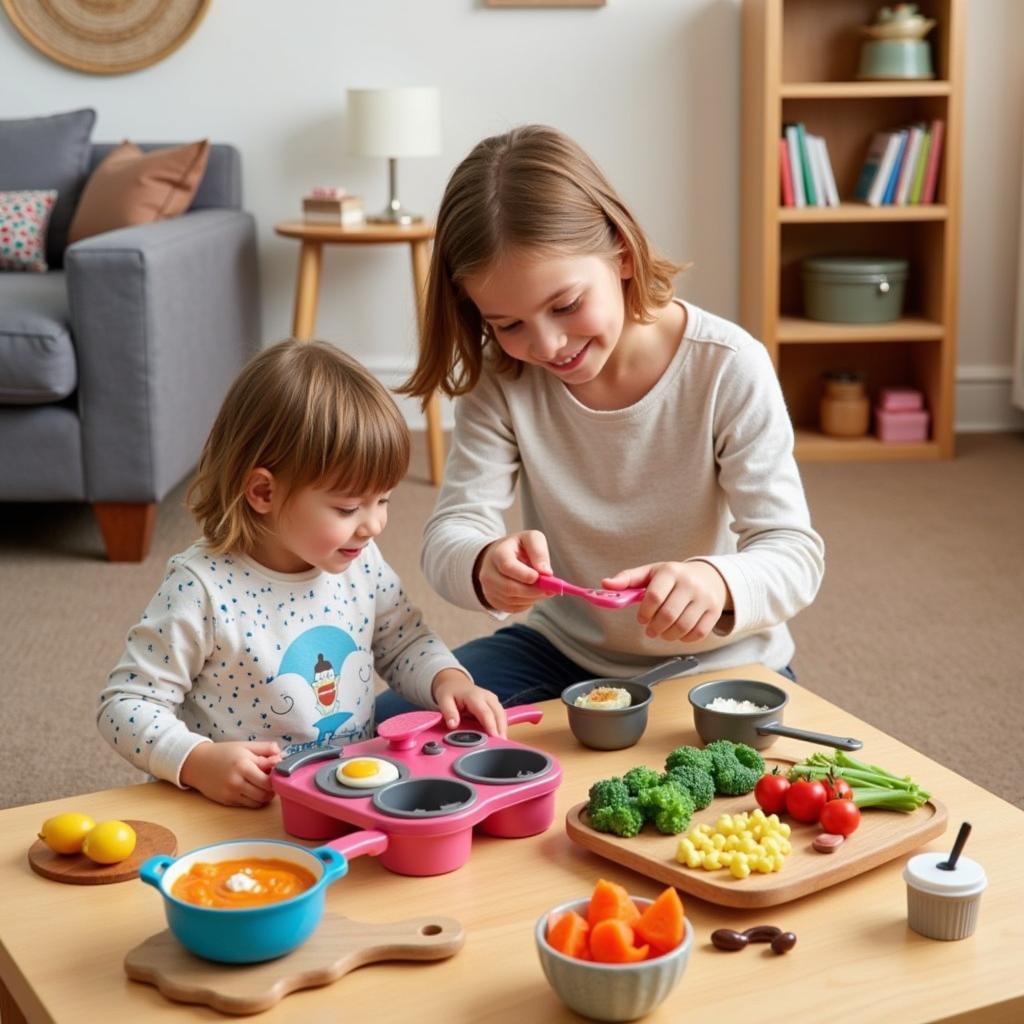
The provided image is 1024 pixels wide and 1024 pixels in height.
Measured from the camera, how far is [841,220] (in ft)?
11.8

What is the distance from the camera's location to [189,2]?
3676mm

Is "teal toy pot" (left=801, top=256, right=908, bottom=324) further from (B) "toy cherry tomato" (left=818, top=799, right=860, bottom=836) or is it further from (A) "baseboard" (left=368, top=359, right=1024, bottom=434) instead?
(B) "toy cherry tomato" (left=818, top=799, right=860, bottom=836)

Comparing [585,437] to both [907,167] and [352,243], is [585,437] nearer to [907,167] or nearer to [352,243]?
[352,243]

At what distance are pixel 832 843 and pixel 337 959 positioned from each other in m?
0.31

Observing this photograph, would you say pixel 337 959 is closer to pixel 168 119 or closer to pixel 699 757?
pixel 699 757

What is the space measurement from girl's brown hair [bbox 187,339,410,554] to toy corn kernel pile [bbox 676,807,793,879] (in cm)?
38

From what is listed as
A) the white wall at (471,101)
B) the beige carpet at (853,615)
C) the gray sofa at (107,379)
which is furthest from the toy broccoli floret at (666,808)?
the white wall at (471,101)

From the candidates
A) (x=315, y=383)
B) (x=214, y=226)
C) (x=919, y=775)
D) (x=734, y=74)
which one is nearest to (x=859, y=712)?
(x=919, y=775)

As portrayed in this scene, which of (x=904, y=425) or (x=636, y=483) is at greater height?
(x=636, y=483)

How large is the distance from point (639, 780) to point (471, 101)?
3.08 m

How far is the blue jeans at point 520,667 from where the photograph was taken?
1432 mm

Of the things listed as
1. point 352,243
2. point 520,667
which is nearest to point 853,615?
point 520,667

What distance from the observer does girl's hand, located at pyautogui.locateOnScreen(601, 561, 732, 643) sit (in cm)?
112

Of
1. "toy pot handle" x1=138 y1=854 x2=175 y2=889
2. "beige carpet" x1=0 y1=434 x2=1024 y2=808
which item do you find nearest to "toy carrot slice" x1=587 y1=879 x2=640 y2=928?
"toy pot handle" x1=138 y1=854 x2=175 y2=889
